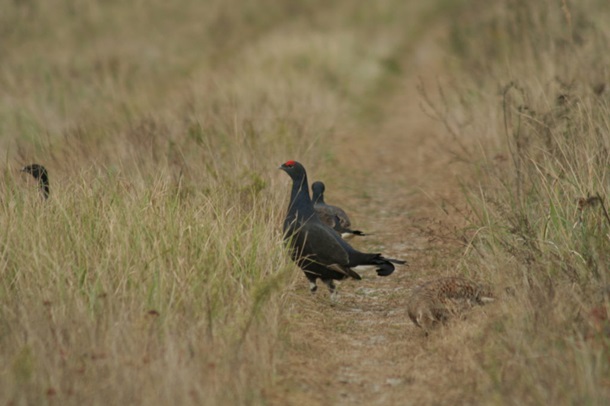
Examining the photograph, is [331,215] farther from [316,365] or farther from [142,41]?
[142,41]

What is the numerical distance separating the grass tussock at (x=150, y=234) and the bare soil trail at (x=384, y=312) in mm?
324

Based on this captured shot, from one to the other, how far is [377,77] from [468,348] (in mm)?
13657

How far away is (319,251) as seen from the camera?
20.8 ft

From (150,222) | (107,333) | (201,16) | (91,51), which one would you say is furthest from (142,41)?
(107,333)

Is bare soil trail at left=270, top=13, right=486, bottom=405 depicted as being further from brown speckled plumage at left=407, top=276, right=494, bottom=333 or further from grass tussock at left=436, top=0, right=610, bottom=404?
grass tussock at left=436, top=0, right=610, bottom=404

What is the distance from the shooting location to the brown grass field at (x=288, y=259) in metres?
4.30

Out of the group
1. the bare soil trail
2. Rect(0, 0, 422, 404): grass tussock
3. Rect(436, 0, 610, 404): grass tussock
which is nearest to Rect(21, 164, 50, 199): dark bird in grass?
Rect(0, 0, 422, 404): grass tussock

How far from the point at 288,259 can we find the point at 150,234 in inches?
48.0

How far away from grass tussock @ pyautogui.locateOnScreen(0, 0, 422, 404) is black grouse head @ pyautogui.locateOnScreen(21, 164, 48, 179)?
0.23 meters

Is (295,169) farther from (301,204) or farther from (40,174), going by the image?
(40,174)

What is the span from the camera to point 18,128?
39.1 feet

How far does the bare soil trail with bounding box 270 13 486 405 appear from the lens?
185 inches

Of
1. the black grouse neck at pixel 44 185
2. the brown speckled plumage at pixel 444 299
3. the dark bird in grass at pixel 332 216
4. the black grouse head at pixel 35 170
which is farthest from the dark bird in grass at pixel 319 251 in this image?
the black grouse head at pixel 35 170

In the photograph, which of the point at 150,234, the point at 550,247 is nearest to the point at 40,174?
the point at 150,234
